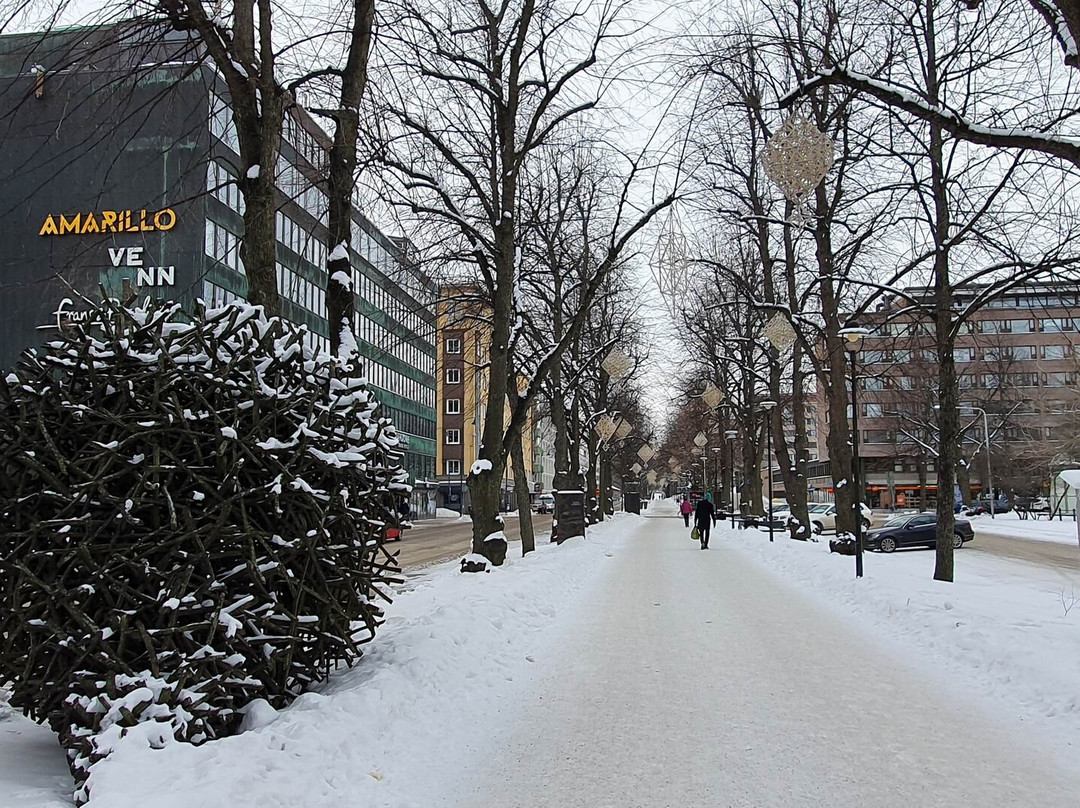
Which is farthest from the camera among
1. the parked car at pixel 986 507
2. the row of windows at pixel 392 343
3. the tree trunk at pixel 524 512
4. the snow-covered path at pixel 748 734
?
the parked car at pixel 986 507

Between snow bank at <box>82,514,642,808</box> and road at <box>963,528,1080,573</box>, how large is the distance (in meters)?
19.5

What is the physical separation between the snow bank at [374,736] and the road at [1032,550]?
19.5 metres

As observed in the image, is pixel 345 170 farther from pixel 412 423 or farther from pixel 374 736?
pixel 412 423

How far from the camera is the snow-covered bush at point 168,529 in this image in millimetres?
4730

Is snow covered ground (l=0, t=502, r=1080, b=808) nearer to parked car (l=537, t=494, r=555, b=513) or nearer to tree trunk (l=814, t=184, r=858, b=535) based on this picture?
tree trunk (l=814, t=184, r=858, b=535)

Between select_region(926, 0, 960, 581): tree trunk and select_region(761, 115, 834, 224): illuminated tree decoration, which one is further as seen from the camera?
select_region(926, 0, 960, 581): tree trunk

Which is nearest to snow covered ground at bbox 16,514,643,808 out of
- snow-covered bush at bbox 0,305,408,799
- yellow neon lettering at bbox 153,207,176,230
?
snow-covered bush at bbox 0,305,408,799

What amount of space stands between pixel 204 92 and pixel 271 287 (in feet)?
9.90

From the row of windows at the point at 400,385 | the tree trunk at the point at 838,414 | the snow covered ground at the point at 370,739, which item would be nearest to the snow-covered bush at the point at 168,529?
the snow covered ground at the point at 370,739

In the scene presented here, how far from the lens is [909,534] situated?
103 ft

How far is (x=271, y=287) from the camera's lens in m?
8.36

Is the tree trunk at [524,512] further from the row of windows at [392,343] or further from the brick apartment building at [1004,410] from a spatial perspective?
the brick apartment building at [1004,410]

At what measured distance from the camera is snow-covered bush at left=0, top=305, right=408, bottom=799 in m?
4.73

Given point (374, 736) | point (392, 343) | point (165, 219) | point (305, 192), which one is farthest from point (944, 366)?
point (165, 219)
